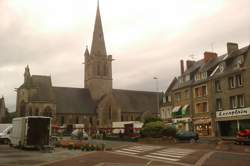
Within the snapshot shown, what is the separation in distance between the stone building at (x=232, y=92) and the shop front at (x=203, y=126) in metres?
1.61

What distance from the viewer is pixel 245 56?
130 feet

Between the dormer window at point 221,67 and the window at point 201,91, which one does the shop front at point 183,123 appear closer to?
the window at point 201,91

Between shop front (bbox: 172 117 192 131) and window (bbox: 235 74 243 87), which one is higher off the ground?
window (bbox: 235 74 243 87)

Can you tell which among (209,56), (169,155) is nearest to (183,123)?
(209,56)

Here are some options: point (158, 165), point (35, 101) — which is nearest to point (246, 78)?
point (158, 165)

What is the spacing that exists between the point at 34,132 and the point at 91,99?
5778 cm

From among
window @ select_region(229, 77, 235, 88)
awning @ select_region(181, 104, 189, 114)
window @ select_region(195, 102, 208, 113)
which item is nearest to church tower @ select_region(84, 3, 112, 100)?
awning @ select_region(181, 104, 189, 114)

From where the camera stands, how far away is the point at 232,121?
136 feet

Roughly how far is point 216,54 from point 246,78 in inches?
474

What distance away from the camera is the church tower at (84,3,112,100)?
83688 millimetres

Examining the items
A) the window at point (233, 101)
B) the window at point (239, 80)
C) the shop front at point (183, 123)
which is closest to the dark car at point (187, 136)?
the window at point (233, 101)

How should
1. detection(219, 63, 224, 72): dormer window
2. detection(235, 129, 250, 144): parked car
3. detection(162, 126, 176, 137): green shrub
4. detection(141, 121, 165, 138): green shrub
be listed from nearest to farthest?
detection(235, 129, 250, 144): parked car → detection(162, 126, 176, 137): green shrub → detection(141, 121, 165, 138): green shrub → detection(219, 63, 224, 72): dormer window

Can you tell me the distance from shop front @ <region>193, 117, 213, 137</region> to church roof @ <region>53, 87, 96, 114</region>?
37.6 m

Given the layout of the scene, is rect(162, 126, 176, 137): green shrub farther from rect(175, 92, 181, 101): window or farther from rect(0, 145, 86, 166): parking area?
→ rect(175, 92, 181, 101): window
